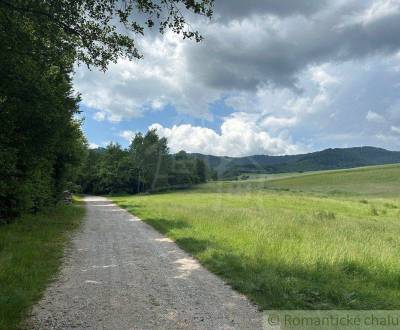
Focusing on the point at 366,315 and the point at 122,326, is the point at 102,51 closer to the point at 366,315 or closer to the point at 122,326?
Answer: the point at 122,326

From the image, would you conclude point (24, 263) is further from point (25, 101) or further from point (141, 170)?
point (141, 170)

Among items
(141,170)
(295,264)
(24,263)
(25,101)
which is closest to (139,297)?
(24,263)

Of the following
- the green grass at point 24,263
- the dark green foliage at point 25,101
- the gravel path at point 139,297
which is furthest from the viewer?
the dark green foliage at point 25,101

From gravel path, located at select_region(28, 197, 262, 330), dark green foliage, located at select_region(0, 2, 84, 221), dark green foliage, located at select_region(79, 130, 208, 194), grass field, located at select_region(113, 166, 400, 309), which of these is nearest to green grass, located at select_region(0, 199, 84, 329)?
gravel path, located at select_region(28, 197, 262, 330)

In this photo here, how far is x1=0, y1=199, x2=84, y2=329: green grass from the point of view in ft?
25.4

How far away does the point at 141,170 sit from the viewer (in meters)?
114

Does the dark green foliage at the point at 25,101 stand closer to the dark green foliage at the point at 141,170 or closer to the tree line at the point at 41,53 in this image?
the tree line at the point at 41,53

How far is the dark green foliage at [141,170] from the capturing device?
11319cm

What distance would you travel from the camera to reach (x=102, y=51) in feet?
42.1

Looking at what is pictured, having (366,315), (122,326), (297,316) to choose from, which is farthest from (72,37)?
(366,315)

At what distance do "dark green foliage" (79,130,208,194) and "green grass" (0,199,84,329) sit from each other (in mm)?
91588

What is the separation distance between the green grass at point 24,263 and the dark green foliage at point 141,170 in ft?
300

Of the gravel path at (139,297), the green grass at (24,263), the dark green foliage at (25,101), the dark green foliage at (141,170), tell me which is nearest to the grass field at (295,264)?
the gravel path at (139,297)

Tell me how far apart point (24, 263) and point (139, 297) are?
5.03m
